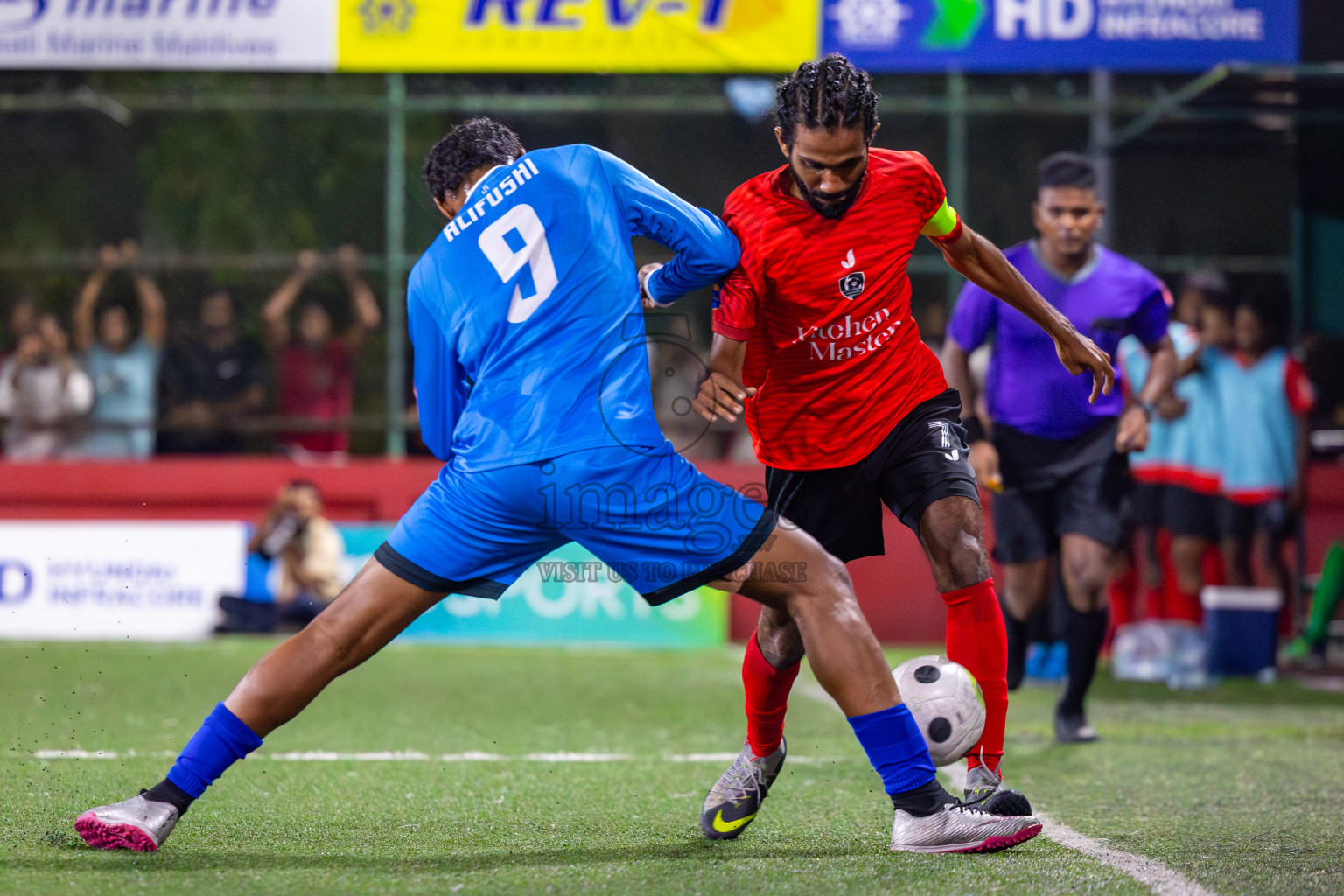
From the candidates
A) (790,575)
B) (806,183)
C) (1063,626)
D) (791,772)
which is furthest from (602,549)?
(1063,626)

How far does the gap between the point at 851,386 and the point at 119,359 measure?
8.25 m

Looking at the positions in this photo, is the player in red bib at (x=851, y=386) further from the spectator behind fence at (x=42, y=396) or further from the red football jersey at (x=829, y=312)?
the spectator behind fence at (x=42, y=396)

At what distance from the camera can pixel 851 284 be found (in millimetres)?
4125

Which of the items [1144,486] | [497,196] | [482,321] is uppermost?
[497,196]

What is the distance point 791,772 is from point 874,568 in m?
5.56

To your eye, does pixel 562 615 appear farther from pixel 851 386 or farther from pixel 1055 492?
pixel 851 386

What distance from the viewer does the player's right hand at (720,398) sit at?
3.77 metres

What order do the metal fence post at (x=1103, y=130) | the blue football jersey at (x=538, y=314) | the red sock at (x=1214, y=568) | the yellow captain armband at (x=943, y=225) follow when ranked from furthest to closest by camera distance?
the metal fence post at (x=1103, y=130) → the red sock at (x=1214, y=568) → the yellow captain armband at (x=943, y=225) → the blue football jersey at (x=538, y=314)

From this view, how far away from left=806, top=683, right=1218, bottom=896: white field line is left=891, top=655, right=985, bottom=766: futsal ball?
15.6 inches

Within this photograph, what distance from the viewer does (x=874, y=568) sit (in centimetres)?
1070

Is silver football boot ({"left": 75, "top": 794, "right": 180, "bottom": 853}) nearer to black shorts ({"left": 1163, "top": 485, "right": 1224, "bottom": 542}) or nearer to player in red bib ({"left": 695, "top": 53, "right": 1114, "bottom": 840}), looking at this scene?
player in red bib ({"left": 695, "top": 53, "right": 1114, "bottom": 840})

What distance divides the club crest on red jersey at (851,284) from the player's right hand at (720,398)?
19.5 inches

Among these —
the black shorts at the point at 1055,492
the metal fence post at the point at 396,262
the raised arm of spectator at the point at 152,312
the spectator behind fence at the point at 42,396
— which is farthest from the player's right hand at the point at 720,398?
the spectator behind fence at the point at 42,396

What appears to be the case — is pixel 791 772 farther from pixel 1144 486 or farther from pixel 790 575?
pixel 1144 486
